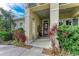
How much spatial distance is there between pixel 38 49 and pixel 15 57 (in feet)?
2.23

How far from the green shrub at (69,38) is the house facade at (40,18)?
329 mm

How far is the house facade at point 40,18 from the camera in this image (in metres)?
6.82

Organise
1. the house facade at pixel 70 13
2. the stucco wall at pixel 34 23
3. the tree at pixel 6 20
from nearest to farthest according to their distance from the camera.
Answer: the house facade at pixel 70 13 → the tree at pixel 6 20 → the stucco wall at pixel 34 23

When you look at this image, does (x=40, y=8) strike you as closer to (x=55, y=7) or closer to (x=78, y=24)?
(x=55, y=7)

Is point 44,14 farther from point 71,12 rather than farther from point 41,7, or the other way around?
point 71,12

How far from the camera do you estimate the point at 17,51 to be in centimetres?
684

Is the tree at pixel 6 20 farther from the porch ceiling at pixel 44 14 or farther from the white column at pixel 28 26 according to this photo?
the porch ceiling at pixel 44 14

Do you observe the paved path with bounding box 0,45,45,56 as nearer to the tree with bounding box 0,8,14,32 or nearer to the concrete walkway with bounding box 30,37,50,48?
the concrete walkway with bounding box 30,37,50,48

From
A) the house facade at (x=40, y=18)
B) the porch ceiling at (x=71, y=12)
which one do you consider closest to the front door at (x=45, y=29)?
the house facade at (x=40, y=18)

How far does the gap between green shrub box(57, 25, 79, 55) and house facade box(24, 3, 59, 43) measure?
33 centimetres

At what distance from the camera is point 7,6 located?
6773 millimetres

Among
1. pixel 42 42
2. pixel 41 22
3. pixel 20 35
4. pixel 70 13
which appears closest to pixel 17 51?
pixel 20 35

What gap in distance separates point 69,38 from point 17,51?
1.48 m

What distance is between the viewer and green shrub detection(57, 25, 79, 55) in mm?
6848
